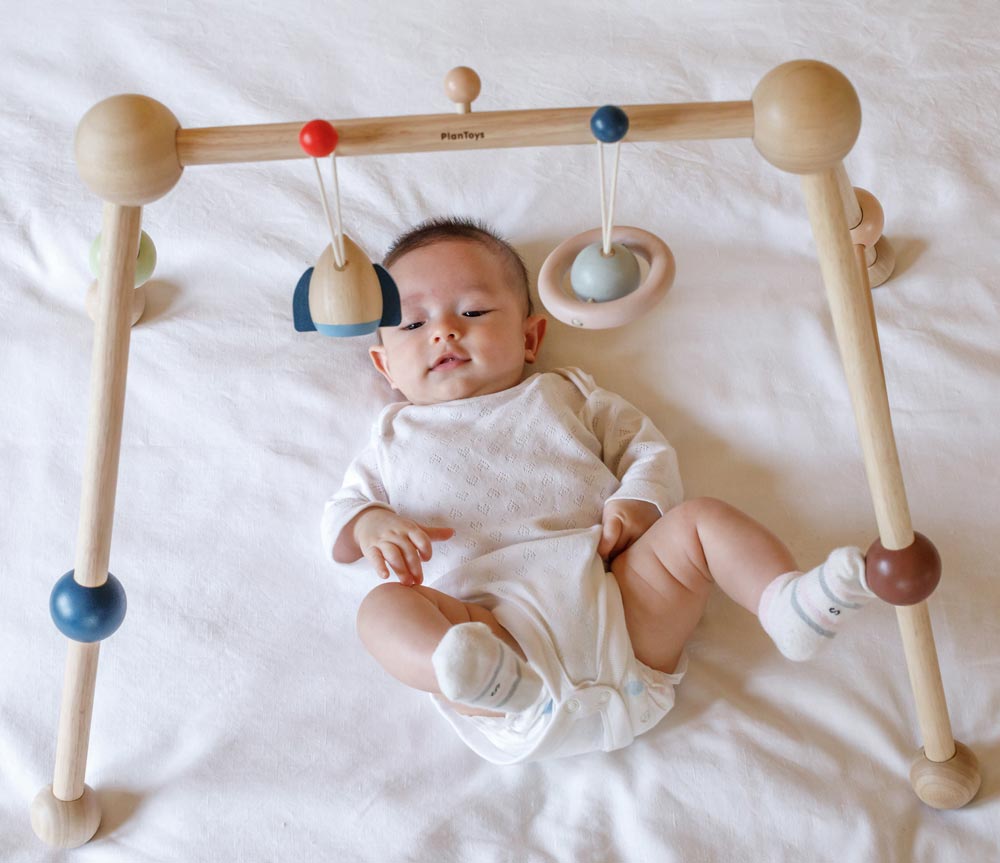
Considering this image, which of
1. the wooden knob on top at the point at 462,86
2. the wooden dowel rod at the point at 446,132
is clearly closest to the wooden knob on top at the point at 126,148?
the wooden dowel rod at the point at 446,132

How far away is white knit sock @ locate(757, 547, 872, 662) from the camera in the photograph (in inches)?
34.2

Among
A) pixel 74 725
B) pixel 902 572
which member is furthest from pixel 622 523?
pixel 74 725

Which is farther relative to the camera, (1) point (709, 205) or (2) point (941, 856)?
(1) point (709, 205)

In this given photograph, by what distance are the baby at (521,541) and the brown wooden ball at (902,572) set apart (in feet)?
0.04

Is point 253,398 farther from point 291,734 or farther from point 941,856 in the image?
point 941,856

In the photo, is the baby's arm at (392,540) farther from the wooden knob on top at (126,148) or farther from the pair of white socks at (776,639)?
the wooden knob on top at (126,148)

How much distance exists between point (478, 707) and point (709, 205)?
697 mm

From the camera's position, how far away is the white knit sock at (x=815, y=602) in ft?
2.85

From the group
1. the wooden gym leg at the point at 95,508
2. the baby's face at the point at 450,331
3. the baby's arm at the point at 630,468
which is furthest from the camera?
the baby's face at the point at 450,331

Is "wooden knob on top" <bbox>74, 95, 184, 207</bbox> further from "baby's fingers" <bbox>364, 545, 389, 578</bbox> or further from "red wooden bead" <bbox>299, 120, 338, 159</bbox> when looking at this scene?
"baby's fingers" <bbox>364, 545, 389, 578</bbox>

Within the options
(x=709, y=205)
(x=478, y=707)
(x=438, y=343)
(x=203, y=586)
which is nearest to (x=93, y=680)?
(x=203, y=586)

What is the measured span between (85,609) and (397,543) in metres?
0.27

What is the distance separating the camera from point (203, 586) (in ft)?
3.72

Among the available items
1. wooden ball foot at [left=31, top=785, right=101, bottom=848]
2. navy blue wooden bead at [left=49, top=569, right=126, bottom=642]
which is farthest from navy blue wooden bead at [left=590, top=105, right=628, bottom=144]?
wooden ball foot at [left=31, top=785, right=101, bottom=848]
